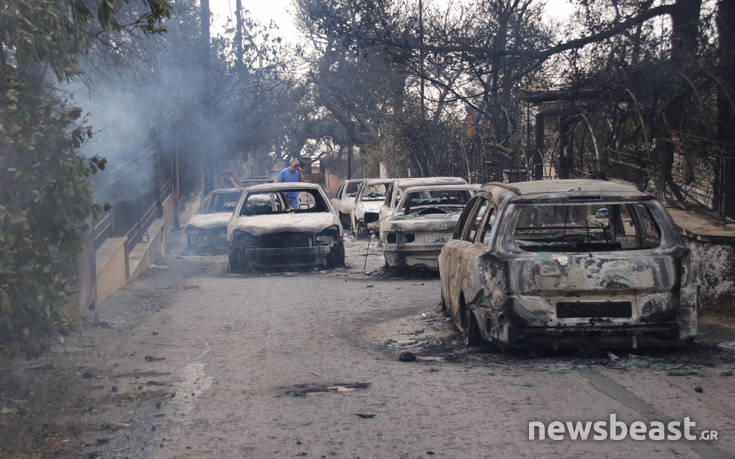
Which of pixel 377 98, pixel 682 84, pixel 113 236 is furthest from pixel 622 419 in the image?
pixel 377 98

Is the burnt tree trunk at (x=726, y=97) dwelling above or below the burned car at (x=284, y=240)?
above

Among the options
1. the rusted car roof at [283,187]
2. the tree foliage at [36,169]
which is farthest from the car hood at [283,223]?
the tree foliage at [36,169]

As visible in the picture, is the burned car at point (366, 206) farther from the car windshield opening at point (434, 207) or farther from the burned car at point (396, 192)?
the car windshield opening at point (434, 207)

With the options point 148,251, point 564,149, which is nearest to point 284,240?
point 148,251

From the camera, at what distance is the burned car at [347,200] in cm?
2442

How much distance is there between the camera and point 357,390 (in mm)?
5605

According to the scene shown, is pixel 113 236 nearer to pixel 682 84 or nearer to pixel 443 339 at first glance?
pixel 443 339

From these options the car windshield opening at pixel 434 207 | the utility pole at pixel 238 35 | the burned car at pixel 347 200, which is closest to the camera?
the car windshield opening at pixel 434 207

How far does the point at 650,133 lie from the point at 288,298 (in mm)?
5318

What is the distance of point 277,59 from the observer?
110 ft

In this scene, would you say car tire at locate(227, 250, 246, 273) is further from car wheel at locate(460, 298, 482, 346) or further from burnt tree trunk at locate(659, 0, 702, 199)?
car wheel at locate(460, 298, 482, 346)

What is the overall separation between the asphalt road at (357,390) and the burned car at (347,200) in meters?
15.2

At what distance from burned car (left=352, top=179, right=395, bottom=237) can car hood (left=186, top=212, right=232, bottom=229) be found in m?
4.04

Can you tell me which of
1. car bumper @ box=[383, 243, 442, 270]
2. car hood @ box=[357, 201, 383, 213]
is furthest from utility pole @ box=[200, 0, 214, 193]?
car bumper @ box=[383, 243, 442, 270]
